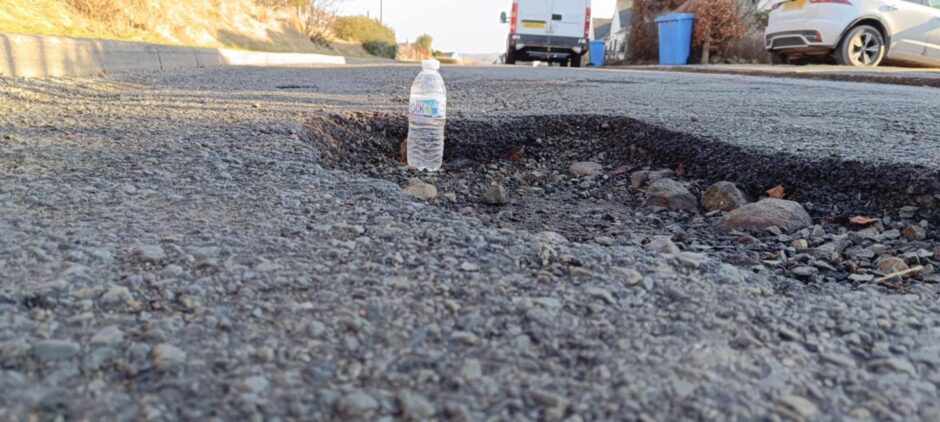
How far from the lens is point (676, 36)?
17203 millimetres

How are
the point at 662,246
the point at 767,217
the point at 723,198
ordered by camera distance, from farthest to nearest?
the point at 723,198, the point at 767,217, the point at 662,246

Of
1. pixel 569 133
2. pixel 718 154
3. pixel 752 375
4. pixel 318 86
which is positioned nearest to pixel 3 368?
pixel 752 375

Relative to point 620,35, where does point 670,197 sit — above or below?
below

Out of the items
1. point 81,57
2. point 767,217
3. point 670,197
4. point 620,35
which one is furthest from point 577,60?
point 767,217

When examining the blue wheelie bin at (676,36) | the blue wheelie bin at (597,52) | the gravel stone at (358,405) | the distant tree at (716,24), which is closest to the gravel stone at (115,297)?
the gravel stone at (358,405)

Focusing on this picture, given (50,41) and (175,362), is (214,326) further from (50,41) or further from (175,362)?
(50,41)

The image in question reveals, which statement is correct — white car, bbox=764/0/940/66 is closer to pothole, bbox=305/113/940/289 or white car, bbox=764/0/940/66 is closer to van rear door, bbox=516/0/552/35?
van rear door, bbox=516/0/552/35

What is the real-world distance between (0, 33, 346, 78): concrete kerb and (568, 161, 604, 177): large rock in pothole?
13.6 ft

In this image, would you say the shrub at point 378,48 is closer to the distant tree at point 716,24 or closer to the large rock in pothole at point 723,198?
the distant tree at point 716,24

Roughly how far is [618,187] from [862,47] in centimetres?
1082

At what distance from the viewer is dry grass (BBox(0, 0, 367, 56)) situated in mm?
7691

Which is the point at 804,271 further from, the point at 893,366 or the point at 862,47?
the point at 862,47

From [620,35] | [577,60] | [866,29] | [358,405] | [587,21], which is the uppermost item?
[620,35]

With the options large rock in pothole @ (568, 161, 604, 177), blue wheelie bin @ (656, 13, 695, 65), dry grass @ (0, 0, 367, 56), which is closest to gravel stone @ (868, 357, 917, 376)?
large rock in pothole @ (568, 161, 604, 177)
